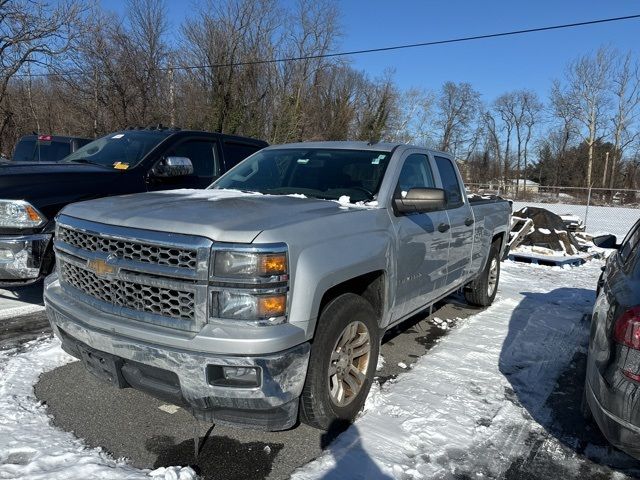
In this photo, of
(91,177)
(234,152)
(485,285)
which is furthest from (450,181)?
(91,177)

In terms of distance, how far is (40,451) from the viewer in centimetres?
271

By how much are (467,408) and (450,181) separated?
2.40 m

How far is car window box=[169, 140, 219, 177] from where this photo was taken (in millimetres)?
6125

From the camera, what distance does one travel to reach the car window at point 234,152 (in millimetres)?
6707

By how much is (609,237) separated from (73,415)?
4.72 metres

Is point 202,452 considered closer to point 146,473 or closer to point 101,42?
point 146,473

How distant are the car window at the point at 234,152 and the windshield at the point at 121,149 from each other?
90 cm

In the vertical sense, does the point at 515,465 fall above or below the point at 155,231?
below

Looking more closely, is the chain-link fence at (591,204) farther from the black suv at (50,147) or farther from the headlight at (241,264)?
the headlight at (241,264)

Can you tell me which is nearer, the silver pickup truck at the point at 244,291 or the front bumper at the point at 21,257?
the silver pickup truck at the point at 244,291

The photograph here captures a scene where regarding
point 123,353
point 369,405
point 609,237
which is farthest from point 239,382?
point 609,237

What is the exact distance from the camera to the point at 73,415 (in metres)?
3.16

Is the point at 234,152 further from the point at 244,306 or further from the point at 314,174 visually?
the point at 244,306

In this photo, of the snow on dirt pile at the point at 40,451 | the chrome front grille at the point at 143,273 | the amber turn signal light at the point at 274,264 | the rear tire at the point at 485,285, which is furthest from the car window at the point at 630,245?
the snow on dirt pile at the point at 40,451
